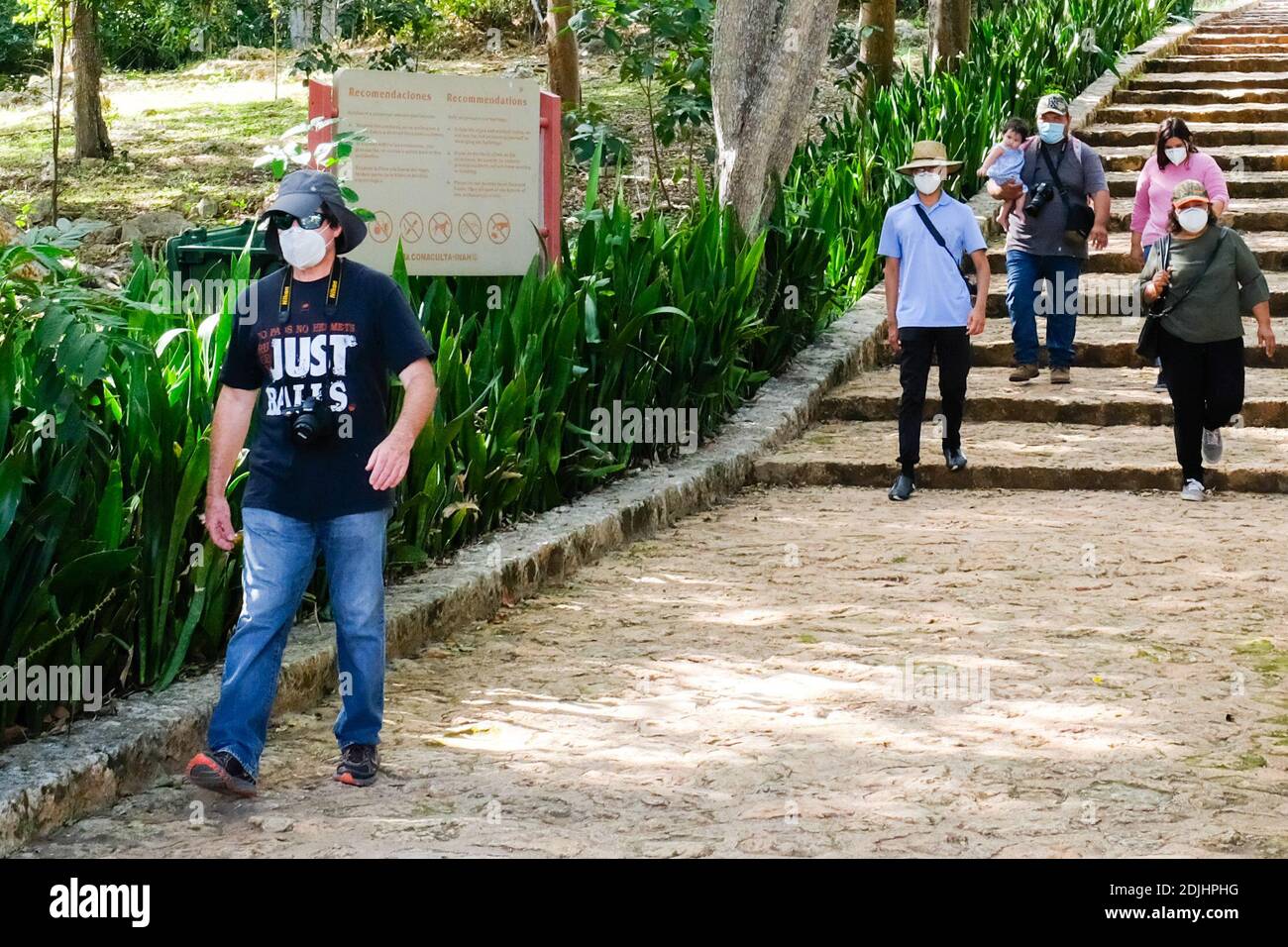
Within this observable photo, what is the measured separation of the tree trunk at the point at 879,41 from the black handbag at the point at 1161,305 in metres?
6.83

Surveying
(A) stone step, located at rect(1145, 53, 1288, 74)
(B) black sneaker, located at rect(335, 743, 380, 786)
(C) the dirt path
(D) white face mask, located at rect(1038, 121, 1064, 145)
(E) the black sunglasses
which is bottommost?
(C) the dirt path

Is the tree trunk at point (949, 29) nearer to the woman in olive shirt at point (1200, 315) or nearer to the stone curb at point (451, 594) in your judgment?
Result: the stone curb at point (451, 594)

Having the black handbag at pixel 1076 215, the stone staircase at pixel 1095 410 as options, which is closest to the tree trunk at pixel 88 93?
the stone staircase at pixel 1095 410

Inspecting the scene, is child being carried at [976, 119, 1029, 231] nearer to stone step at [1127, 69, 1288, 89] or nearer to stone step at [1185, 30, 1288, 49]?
stone step at [1127, 69, 1288, 89]

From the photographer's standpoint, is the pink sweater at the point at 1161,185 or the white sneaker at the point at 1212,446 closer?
the white sneaker at the point at 1212,446

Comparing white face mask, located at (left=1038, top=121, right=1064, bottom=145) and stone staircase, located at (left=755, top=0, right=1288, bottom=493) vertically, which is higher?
white face mask, located at (left=1038, top=121, right=1064, bottom=145)

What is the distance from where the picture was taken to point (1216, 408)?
25.9ft

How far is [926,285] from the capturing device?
782 centimetres

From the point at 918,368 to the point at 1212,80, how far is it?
11.2 meters

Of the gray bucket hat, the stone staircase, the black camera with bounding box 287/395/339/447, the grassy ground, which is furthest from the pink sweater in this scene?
the black camera with bounding box 287/395/339/447

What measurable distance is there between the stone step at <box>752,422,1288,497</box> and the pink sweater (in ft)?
4.18

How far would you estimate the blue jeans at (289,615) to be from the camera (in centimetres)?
411

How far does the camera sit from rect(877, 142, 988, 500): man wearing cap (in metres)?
7.82

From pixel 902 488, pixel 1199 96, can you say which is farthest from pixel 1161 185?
pixel 1199 96
